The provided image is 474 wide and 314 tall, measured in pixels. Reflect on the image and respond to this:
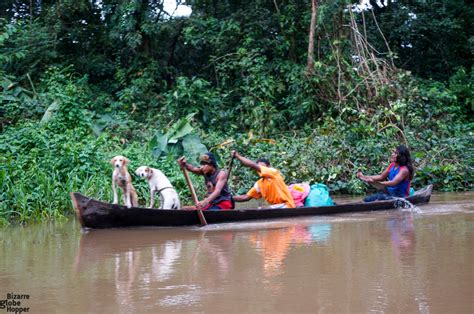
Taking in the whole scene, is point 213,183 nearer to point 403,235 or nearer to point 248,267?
point 403,235

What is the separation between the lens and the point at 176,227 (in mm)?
8703

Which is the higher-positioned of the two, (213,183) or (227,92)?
(227,92)

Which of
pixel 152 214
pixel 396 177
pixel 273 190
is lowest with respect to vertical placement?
pixel 152 214

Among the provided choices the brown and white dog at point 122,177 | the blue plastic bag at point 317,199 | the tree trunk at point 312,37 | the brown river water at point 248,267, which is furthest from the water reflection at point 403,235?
the tree trunk at point 312,37

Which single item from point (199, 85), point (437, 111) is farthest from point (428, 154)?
point (199, 85)

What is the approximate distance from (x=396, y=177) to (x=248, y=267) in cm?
503

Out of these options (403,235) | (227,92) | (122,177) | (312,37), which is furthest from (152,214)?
(227,92)

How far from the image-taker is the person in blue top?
10.2 meters

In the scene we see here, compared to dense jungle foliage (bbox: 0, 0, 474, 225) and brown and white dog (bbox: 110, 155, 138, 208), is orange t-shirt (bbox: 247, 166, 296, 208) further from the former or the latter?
dense jungle foliage (bbox: 0, 0, 474, 225)

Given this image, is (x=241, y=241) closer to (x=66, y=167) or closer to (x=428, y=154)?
(x=66, y=167)

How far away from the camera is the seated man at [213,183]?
8691 mm

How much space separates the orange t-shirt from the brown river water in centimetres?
51

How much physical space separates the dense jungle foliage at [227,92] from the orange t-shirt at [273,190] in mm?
2306

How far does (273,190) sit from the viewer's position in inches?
368
